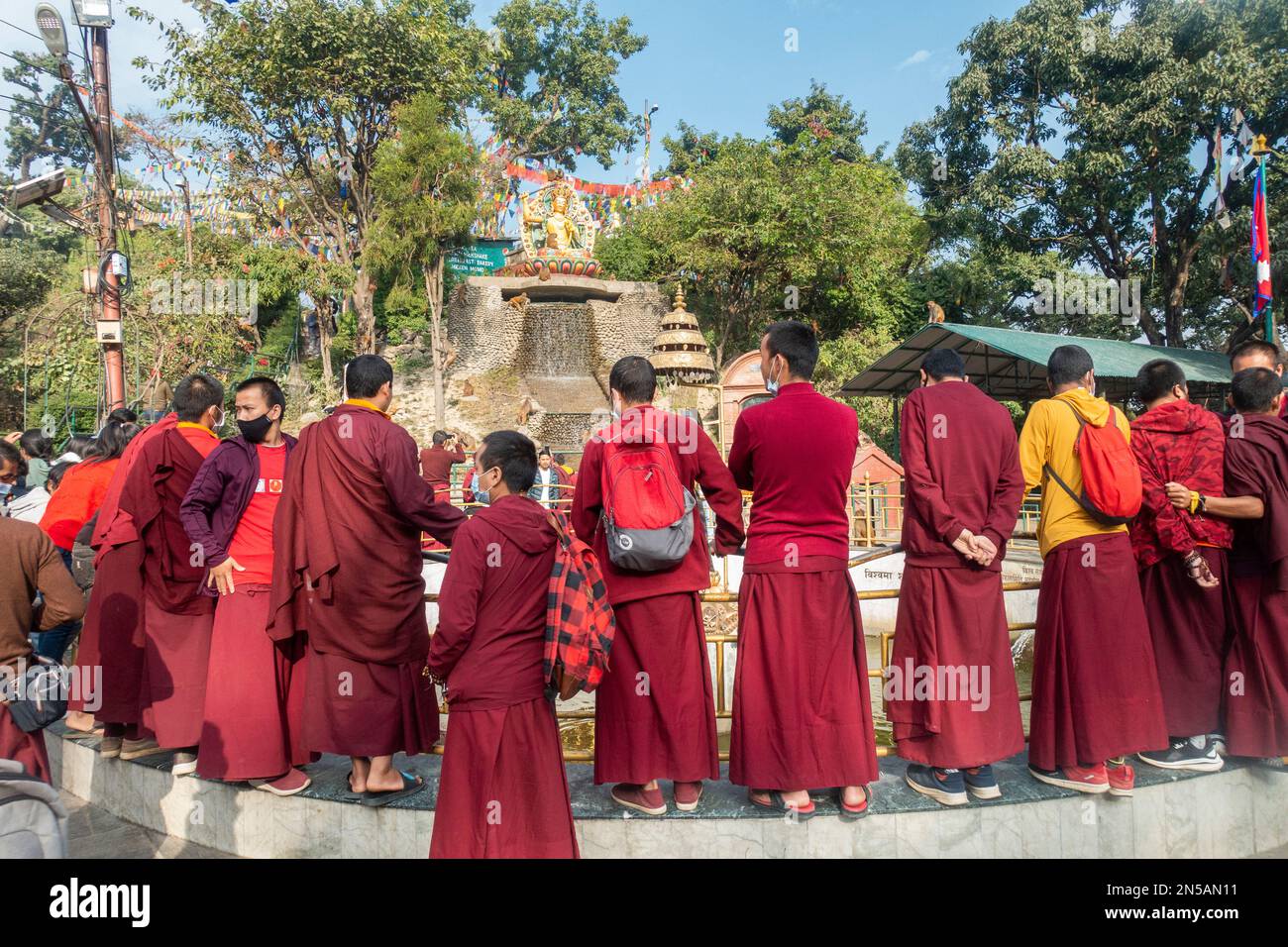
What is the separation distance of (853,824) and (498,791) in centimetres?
133

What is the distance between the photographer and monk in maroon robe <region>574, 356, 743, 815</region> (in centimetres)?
299

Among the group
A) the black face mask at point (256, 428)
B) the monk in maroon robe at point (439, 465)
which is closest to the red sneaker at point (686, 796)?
the black face mask at point (256, 428)

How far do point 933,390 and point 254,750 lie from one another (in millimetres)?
3134

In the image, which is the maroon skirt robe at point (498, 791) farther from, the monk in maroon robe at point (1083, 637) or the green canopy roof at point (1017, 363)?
the green canopy roof at point (1017, 363)

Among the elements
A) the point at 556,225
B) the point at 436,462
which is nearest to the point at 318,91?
the point at 556,225

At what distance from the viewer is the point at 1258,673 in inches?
131

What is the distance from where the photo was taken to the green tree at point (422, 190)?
65.7ft

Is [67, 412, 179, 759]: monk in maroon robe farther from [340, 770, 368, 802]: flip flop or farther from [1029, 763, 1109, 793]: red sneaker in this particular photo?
[1029, 763, 1109, 793]: red sneaker

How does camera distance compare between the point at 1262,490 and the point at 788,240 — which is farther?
the point at 788,240

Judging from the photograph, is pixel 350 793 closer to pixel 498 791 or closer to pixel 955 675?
pixel 498 791

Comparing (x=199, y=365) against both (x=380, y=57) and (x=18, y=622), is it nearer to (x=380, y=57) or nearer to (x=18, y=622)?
(x=380, y=57)

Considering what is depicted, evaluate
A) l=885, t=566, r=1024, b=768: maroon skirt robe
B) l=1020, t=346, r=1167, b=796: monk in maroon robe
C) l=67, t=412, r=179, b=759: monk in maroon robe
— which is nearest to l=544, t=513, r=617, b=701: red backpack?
l=885, t=566, r=1024, b=768: maroon skirt robe

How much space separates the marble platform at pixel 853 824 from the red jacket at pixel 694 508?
861mm

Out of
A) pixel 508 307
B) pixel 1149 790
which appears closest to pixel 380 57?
pixel 508 307
